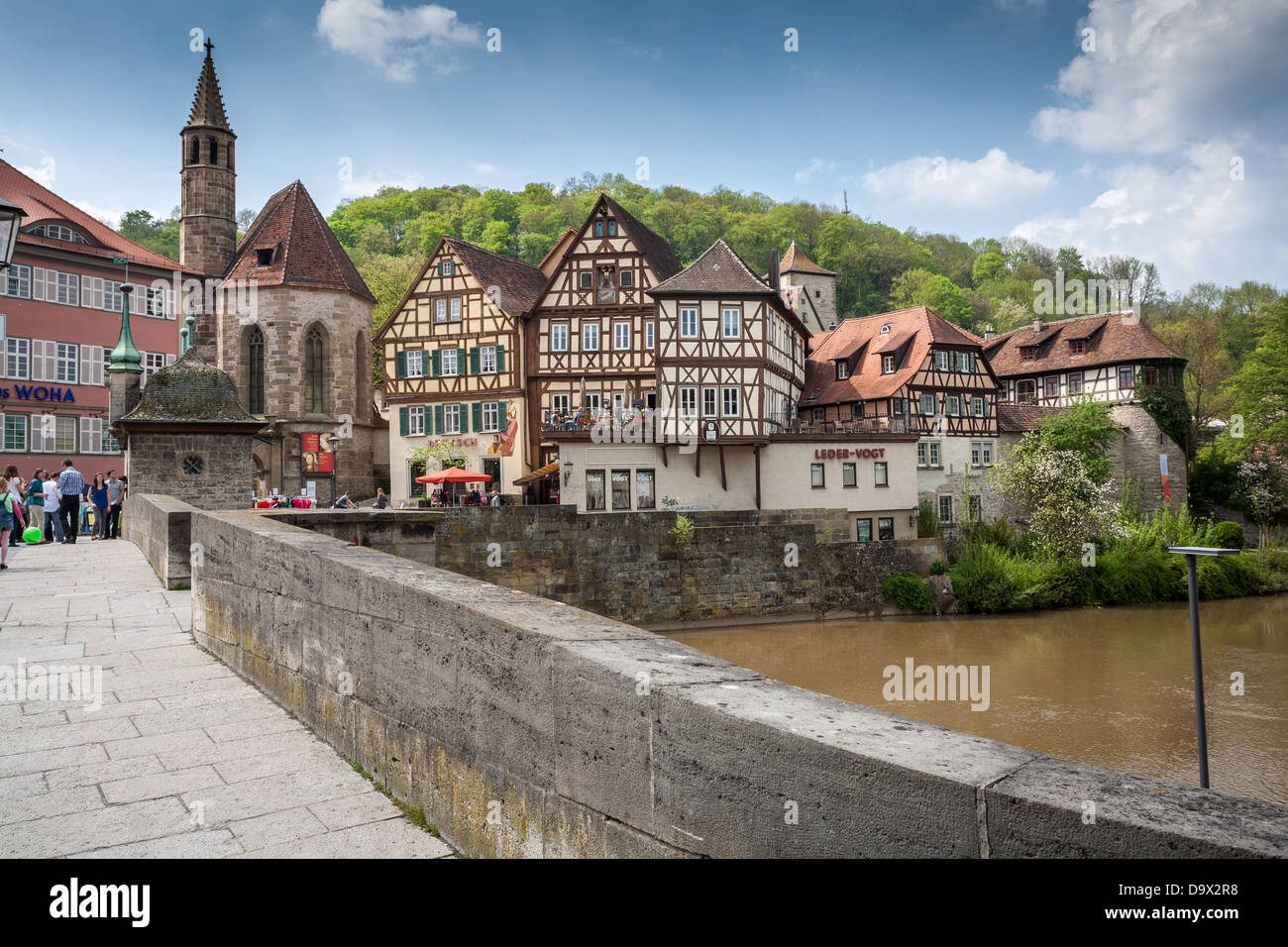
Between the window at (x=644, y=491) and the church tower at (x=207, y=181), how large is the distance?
89.3 feet

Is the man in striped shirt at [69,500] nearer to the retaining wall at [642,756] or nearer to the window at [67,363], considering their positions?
the retaining wall at [642,756]

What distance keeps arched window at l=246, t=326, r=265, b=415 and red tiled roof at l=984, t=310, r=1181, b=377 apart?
3540 centimetres

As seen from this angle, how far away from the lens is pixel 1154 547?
3794 cm

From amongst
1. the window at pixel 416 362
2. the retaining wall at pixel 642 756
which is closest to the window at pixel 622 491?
the window at pixel 416 362

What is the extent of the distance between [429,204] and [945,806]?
84997mm

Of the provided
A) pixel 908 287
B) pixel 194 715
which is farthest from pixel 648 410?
pixel 908 287

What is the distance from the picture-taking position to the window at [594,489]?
32375 millimetres

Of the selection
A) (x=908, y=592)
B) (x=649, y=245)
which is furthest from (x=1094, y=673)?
(x=649, y=245)

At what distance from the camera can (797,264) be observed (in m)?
71.6

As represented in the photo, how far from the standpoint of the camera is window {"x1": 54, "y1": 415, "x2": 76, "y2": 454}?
39375mm

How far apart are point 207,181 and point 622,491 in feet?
96.4

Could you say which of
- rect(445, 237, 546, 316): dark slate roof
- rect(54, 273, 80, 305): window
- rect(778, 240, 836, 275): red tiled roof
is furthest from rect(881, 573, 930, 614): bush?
rect(778, 240, 836, 275): red tiled roof

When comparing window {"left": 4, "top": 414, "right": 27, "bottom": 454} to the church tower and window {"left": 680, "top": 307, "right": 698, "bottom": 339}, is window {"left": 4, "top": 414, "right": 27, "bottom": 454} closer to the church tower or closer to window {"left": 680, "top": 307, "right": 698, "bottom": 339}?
the church tower
